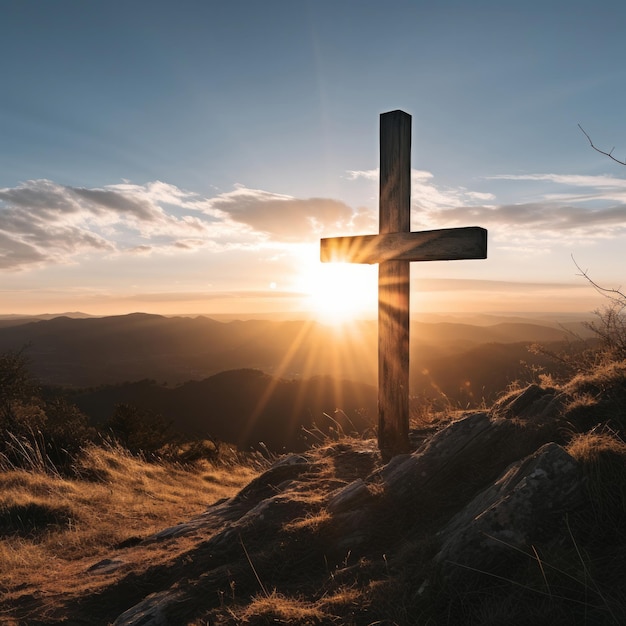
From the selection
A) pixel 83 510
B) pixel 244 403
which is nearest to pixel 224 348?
pixel 244 403

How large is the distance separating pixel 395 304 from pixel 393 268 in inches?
16.3

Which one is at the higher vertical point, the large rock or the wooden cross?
the wooden cross

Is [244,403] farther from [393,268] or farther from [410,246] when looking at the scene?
[410,246]

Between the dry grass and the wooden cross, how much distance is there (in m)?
3.23

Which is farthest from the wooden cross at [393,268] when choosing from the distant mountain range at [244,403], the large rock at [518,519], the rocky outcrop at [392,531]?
the distant mountain range at [244,403]

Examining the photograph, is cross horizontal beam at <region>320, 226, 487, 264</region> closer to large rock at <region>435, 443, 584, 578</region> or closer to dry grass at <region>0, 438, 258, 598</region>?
large rock at <region>435, 443, 584, 578</region>

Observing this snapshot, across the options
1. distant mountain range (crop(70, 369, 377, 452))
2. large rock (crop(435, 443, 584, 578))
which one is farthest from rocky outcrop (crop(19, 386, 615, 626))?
distant mountain range (crop(70, 369, 377, 452))

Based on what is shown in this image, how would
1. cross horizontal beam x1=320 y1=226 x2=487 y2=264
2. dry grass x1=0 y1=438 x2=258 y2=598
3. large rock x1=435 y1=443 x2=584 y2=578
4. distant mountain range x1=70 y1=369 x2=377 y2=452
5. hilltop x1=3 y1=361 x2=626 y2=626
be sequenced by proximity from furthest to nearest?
1. distant mountain range x1=70 y1=369 x2=377 y2=452
2. dry grass x1=0 y1=438 x2=258 y2=598
3. cross horizontal beam x1=320 y1=226 x2=487 y2=264
4. large rock x1=435 y1=443 x2=584 y2=578
5. hilltop x1=3 y1=361 x2=626 y2=626

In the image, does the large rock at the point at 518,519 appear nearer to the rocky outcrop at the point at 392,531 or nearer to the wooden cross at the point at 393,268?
the rocky outcrop at the point at 392,531

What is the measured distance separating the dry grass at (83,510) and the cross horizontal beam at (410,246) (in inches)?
162

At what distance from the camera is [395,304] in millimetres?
5816

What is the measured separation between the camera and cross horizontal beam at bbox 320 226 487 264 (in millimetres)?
5172

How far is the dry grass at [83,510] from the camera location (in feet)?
17.4

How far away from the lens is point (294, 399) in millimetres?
47750
